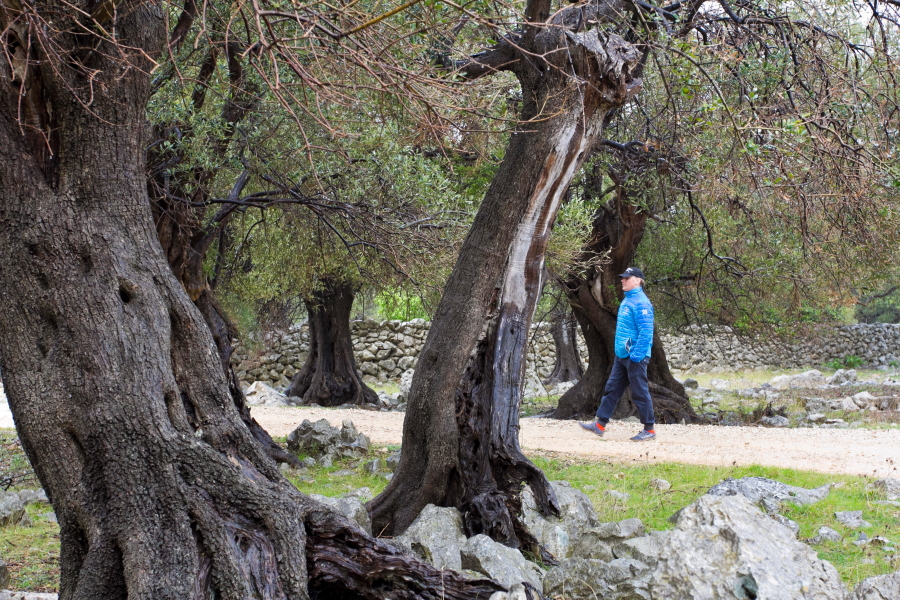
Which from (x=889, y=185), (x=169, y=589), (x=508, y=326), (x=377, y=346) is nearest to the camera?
(x=169, y=589)

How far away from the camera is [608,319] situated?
12.5 metres

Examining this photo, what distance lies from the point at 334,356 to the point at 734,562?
14803 mm

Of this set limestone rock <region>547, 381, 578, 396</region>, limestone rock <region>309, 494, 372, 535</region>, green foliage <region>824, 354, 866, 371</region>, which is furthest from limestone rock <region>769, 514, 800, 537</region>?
green foliage <region>824, 354, 866, 371</region>

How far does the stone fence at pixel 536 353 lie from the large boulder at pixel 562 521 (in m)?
12.4

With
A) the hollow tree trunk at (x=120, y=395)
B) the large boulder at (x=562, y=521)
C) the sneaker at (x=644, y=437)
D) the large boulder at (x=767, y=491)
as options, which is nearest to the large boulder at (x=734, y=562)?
the hollow tree trunk at (x=120, y=395)

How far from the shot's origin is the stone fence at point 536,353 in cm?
2142

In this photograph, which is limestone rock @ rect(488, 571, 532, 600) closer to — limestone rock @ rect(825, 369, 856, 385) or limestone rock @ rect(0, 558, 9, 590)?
limestone rock @ rect(0, 558, 9, 590)

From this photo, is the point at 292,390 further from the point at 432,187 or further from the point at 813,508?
the point at 813,508

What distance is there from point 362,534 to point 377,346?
62.4 ft

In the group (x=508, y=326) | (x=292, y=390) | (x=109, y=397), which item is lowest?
(x=292, y=390)

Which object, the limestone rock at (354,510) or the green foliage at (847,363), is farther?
the green foliage at (847,363)

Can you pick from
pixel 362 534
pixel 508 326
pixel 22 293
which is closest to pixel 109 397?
pixel 22 293

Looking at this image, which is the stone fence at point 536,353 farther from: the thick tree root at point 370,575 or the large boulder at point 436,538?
the thick tree root at point 370,575

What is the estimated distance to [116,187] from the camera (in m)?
3.44
